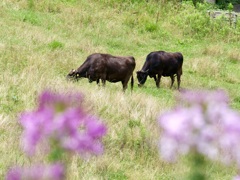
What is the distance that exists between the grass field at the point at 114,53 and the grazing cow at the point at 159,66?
40cm

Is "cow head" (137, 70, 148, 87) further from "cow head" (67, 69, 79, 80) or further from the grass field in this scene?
"cow head" (67, 69, 79, 80)

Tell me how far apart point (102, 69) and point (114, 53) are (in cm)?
591

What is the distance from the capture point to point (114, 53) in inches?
749

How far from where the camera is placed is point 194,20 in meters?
24.6

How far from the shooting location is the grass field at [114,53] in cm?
628

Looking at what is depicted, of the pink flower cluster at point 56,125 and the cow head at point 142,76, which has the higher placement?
the pink flower cluster at point 56,125

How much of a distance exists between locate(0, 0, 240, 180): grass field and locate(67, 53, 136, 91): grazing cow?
0.31 metres

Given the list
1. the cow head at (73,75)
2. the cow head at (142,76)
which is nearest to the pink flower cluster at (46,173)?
the cow head at (73,75)

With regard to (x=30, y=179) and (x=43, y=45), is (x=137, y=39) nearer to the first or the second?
(x=43, y=45)

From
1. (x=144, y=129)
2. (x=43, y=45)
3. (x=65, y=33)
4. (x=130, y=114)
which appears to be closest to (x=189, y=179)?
(x=144, y=129)

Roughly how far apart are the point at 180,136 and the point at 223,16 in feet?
82.4

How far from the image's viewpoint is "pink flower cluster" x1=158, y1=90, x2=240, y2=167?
3.88ft

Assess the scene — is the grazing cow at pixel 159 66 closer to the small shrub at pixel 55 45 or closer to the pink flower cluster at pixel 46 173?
the small shrub at pixel 55 45

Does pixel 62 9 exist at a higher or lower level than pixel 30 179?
lower
